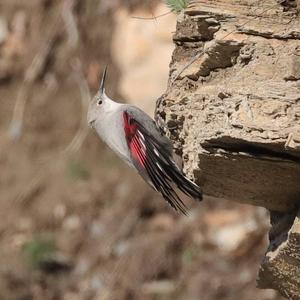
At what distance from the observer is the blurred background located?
23.7 feet

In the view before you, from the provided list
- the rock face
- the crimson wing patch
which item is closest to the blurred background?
the crimson wing patch

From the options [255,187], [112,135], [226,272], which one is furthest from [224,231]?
[255,187]

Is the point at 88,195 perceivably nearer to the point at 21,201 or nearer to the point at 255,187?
the point at 21,201

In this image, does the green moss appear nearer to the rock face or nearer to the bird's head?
the bird's head

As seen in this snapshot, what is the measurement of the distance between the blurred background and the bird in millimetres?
2087

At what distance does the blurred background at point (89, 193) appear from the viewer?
23.7 ft

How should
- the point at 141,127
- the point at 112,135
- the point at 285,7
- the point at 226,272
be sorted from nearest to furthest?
the point at 285,7 < the point at 141,127 < the point at 112,135 < the point at 226,272

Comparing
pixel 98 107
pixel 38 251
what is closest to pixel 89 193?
pixel 38 251

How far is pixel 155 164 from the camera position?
4.11m

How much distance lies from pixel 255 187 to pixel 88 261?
434 centimetres

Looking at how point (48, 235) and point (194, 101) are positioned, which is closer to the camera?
point (194, 101)

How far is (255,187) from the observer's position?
11.5 ft

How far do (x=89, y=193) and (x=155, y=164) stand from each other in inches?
155

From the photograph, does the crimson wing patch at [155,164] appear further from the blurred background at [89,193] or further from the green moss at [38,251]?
the green moss at [38,251]
